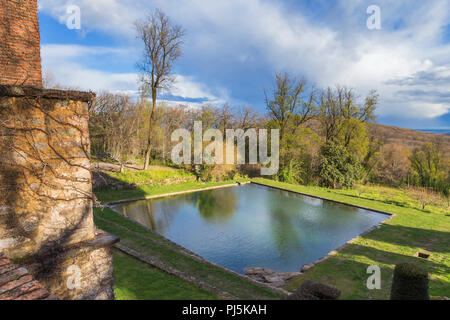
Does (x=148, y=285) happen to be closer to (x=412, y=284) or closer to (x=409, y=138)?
(x=412, y=284)

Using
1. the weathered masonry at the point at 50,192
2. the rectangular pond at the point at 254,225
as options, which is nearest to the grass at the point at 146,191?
the rectangular pond at the point at 254,225

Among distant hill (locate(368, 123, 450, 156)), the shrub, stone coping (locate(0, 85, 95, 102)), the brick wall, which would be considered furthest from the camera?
distant hill (locate(368, 123, 450, 156))

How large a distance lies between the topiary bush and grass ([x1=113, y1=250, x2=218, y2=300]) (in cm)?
337

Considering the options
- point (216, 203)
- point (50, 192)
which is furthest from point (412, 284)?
point (216, 203)

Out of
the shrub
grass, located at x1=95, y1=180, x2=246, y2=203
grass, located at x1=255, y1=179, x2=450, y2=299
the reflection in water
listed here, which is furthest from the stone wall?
grass, located at x1=95, y1=180, x2=246, y2=203

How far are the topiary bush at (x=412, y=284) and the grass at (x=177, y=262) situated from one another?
2.49 metres

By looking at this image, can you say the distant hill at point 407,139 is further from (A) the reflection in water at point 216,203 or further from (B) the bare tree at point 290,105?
(A) the reflection in water at point 216,203

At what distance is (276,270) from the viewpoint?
25.7 feet

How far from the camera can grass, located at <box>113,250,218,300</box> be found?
5168 mm

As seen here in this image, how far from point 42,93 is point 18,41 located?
1700mm

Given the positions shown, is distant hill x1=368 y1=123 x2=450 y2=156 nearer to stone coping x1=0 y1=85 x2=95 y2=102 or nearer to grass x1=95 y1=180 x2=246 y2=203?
grass x1=95 y1=180 x2=246 y2=203
